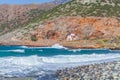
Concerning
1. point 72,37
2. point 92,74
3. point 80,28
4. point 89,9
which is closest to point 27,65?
point 92,74

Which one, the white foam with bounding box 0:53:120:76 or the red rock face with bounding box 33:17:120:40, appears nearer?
the white foam with bounding box 0:53:120:76

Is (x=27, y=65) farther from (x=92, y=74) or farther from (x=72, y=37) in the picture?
(x=72, y=37)

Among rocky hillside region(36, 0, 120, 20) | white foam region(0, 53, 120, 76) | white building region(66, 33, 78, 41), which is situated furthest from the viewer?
rocky hillside region(36, 0, 120, 20)

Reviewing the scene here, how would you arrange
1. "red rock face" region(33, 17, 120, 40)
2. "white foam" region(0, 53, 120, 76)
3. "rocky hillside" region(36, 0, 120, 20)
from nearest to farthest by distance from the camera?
"white foam" region(0, 53, 120, 76) < "red rock face" region(33, 17, 120, 40) < "rocky hillside" region(36, 0, 120, 20)

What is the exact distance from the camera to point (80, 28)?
13550 centimetres

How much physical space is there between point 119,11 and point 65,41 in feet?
76.7

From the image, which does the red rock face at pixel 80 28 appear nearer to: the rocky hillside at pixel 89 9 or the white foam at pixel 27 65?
the rocky hillside at pixel 89 9

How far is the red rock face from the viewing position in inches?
5182

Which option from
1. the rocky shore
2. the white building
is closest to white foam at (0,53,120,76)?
the rocky shore

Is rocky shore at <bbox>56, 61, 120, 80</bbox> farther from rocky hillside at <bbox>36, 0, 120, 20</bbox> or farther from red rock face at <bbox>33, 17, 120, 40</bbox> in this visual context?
rocky hillside at <bbox>36, 0, 120, 20</bbox>

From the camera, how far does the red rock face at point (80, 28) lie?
132m

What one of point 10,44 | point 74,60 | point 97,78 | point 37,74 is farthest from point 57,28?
point 97,78

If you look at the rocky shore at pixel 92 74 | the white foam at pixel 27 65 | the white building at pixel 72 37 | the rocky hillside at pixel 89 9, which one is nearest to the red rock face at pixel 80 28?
the white building at pixel 72 37

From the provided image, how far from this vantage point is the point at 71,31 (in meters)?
137
